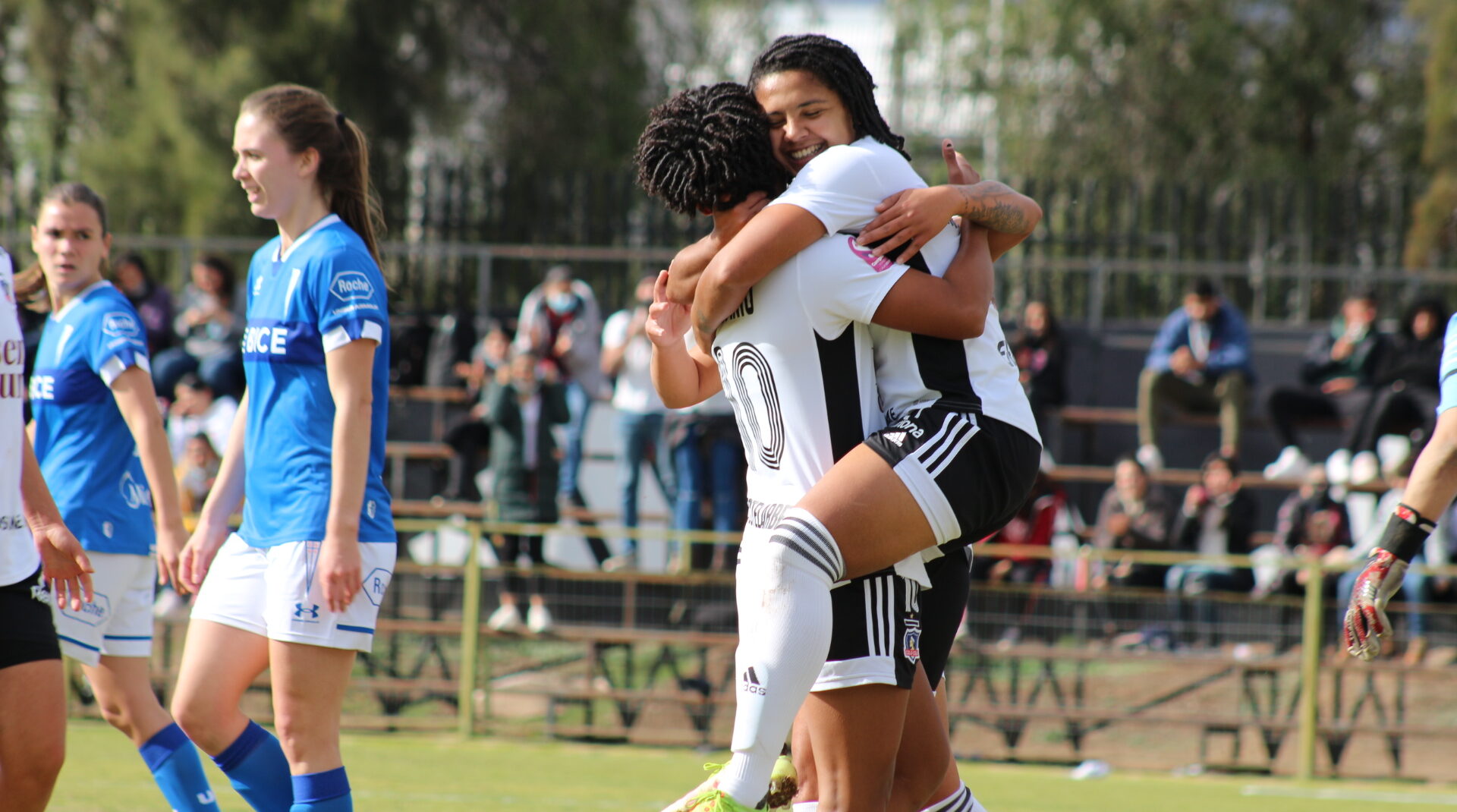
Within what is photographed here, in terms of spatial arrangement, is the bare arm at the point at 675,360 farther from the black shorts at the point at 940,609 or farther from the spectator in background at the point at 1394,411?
the spectator in background at the point at 1394,411

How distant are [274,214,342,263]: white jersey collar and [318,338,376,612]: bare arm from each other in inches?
13.2

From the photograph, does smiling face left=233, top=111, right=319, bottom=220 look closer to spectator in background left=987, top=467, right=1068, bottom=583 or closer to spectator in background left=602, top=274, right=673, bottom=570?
spectator in background left=987, top=467, right=1068, bottom=583

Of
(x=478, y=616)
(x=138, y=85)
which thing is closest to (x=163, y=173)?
(x=138, y=85)

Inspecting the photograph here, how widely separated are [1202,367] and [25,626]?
10.2m

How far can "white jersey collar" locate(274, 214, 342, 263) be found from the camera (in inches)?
151

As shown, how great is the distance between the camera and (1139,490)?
34.2 feet

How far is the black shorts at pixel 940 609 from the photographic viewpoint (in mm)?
3270

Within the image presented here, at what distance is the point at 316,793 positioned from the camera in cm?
363

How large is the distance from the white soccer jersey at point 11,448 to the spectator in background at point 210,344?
7.95 meters

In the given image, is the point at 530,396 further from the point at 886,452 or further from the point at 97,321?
the point at 886,452

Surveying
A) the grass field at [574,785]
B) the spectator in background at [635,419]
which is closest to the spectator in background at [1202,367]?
the spectator in background at [635,419]

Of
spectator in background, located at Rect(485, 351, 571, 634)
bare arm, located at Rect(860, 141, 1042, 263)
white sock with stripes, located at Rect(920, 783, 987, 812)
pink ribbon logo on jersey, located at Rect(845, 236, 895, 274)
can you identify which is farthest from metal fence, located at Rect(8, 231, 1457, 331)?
pink ribbon logo on jersey, located at Rect(845, 236, 895, 274)

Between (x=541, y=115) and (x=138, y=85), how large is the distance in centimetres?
570

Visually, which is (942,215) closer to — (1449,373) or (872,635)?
(872,635)
